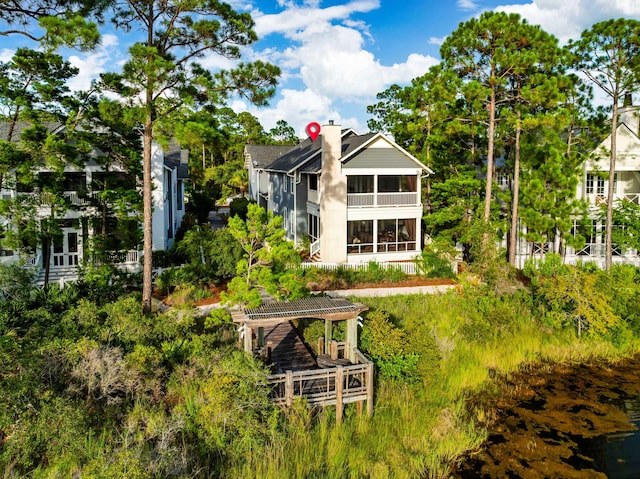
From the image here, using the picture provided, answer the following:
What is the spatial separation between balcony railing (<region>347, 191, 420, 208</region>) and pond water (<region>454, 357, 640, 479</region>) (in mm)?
12121

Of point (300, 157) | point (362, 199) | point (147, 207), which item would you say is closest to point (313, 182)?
point (300, 157)

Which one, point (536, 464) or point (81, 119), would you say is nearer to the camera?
point (536, 464)

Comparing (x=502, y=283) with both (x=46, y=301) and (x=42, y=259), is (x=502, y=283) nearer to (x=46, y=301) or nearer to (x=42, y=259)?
(x=46, y=301)

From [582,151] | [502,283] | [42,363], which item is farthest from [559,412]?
[582,151]

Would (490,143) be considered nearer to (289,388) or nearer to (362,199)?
(362,199)

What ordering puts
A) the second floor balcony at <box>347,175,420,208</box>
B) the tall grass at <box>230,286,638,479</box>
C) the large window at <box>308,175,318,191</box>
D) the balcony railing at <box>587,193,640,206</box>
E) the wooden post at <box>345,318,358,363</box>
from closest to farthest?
1. the tall grass at <box>230,286,638,479</box>
2. the wooden post at <box>345,318,358,363</box>
3. the second floor balcony at <box>347,175,420,208</box>
4. the balcony railing at <box>587,193,640,206</box>
5. the large window at <box>308,175,318,191</box>

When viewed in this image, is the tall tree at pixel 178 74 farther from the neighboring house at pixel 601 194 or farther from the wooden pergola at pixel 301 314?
the neighboring house at pixel 601 194

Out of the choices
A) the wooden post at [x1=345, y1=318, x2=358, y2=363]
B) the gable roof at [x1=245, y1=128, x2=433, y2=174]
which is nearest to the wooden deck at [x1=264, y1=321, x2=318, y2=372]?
the wooden post at [x1=345, y1=318, x2=358, y2=363]

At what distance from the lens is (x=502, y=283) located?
19734 mm

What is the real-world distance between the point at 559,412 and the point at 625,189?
65.4 ft

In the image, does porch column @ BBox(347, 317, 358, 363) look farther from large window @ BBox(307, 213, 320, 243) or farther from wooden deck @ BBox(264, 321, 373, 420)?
large window @ BBox(307, 213, 320, 243)

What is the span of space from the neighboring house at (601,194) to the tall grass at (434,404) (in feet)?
29.7

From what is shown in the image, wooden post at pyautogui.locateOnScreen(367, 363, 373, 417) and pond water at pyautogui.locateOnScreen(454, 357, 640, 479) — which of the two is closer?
pond water at pyautogui.locateOnScreen(454, 357, 640, 479)

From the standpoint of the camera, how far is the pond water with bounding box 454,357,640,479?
10.5 m
